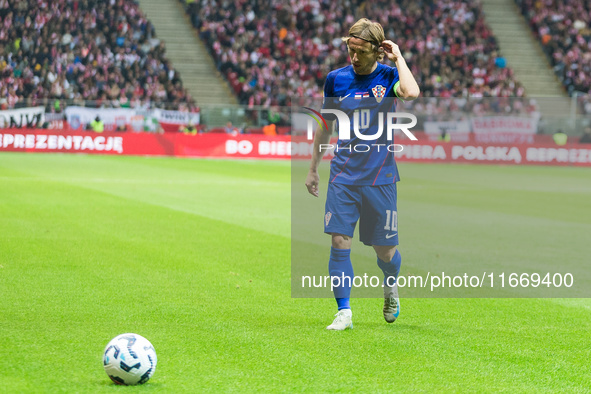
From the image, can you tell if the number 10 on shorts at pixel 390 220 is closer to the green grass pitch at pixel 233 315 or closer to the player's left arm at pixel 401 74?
the green grass pitch at pixel 233 315

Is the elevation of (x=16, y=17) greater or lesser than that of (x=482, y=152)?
greater

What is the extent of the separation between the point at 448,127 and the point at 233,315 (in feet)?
89.9

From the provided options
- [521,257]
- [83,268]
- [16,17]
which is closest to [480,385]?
[83,268]

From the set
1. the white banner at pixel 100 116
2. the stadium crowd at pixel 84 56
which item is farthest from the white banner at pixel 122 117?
the stadium crowd at pixel 84 56

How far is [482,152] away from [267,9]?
1435 centimetres

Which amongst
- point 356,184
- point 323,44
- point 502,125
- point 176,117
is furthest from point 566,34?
point 356,184

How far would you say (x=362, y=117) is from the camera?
22.6 ft

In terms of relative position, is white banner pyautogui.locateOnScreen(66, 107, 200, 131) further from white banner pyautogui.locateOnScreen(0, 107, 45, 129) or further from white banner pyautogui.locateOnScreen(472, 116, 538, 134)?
white banner pyautogui.locateOnScreen(472, 116, 538, 134)

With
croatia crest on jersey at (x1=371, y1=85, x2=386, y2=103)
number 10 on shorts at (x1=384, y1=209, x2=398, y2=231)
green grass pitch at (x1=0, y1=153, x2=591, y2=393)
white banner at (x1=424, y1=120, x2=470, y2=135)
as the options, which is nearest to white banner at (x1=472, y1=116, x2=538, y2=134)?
white banner at (x1=424, y1=120, x2=470, y2=135)

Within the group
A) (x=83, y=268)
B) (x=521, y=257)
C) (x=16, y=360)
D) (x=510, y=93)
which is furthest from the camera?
(x=510, y=93)

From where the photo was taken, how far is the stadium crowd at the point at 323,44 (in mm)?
39969

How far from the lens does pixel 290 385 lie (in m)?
5.23

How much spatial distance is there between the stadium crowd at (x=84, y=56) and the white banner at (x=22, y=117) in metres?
0.81

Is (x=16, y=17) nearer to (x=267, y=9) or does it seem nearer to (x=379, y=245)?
(x=267, y=9)
